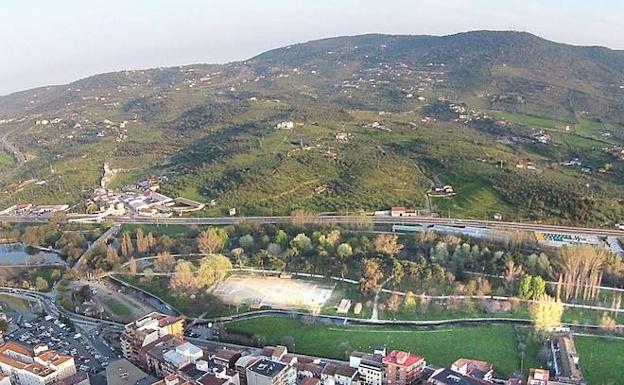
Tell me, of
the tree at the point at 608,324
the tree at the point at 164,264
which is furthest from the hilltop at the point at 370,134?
the tree at the point at 608,324

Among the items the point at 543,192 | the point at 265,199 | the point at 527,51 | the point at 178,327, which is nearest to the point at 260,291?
the point at 178,327

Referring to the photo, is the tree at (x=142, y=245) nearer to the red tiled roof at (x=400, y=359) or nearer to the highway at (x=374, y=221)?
the highway at (x=374, y=221)

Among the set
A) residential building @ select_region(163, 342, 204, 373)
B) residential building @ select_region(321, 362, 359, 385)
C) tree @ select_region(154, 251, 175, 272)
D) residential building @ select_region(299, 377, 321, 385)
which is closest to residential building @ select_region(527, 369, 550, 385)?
residential building @ select_region(321, 362, 359, 385)

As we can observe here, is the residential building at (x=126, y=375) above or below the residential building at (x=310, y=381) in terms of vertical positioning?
above

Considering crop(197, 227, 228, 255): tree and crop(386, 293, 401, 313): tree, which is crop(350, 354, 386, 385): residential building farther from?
crop(197, 227, 228, 255): tree

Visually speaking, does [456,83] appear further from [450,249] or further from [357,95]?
[450,249]

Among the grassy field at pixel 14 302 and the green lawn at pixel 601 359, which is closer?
the green lawn at pixel 601 359

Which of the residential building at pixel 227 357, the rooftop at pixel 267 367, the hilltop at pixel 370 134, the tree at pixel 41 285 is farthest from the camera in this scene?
the hilltop at pixel 370 134
